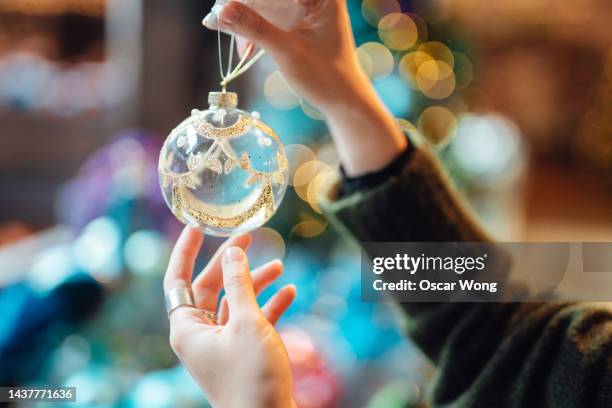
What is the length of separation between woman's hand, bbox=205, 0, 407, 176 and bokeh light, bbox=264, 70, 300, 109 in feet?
2.00

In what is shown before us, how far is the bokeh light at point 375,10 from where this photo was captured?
1.26 metres

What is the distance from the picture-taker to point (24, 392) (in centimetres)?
75

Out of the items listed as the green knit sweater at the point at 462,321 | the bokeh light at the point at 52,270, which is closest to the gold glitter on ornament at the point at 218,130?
the green knit sweater at the point at 462,321

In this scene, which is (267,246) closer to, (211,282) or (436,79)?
(436,79)

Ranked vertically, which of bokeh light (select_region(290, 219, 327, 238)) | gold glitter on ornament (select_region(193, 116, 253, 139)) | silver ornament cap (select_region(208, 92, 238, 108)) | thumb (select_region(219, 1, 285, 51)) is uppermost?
thumb (select_region(219, 1, 285, 51))

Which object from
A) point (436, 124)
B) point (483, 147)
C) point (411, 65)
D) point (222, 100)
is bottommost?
point (483, 147)

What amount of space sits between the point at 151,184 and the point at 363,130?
2.09ft

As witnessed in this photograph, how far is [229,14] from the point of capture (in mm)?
457

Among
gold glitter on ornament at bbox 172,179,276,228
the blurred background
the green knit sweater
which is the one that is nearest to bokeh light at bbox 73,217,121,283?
the blurred background

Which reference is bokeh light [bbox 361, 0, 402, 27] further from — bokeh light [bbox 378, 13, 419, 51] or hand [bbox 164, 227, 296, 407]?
hand [bbox 164, 227, 296, 407]

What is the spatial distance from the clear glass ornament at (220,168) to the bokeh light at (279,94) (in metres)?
0.78

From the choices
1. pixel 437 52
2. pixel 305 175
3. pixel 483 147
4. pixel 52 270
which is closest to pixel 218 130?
pixel 52 270

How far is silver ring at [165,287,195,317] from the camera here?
1.62 ft

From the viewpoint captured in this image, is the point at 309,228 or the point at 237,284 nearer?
the point at 237,284
